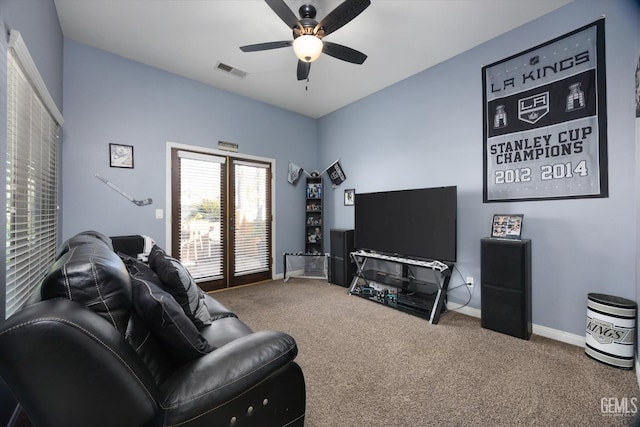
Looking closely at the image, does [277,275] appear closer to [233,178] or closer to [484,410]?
[233,178]

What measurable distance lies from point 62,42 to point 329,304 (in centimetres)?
423

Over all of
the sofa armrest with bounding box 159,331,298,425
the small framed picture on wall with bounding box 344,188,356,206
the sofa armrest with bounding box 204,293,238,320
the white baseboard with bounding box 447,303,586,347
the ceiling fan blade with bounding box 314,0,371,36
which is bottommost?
the white baseboard with bounding box 447,303,586,347

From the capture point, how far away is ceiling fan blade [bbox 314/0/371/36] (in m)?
1.98

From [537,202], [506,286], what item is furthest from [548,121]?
[506,286]

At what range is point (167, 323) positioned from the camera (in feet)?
3.34

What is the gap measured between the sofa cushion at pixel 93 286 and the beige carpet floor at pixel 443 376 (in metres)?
1.23

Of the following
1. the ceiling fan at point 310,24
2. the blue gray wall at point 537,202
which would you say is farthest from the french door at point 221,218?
the ceiling fan at point 310,24

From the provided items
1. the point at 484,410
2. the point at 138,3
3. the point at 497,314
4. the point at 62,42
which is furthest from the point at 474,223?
the point at 62,42

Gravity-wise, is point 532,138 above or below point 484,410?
A: above

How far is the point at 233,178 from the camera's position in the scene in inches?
165

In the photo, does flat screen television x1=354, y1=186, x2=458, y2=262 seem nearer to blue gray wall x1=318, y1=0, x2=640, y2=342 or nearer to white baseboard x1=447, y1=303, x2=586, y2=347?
blue gray wall x1=318, y1=0, x2=640, y2=342

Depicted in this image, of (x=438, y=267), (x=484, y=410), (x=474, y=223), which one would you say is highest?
(x=474, y=223)

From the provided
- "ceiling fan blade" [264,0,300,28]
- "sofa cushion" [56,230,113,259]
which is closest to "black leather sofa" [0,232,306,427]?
"sofa cushion" [56,230,113,259]

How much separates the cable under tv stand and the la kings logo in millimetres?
1153
